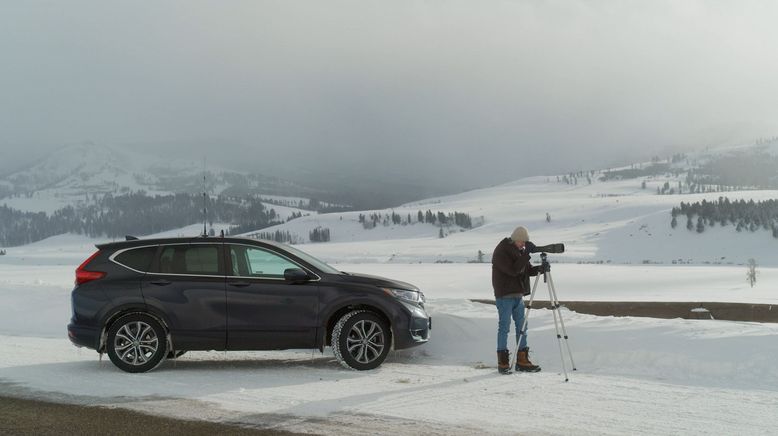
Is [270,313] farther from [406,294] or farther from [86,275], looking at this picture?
[86,275]

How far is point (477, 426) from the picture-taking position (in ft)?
21.3

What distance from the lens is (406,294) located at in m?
9.94

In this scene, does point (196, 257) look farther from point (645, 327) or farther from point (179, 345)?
point (645, 327)

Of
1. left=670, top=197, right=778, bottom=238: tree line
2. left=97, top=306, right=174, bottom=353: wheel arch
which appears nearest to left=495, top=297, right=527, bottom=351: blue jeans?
left=97, top=306, right=174, bottom=353: wheel arch

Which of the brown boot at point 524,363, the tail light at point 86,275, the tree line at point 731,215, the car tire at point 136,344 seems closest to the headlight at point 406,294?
the brown boot at point 524,363

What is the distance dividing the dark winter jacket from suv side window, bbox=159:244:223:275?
3966 millimetres

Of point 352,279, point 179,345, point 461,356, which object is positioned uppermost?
point 352,279

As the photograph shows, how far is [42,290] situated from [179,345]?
11.7 meters

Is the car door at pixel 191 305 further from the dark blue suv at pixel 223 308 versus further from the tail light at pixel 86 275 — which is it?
the tail light at pixel 86 275

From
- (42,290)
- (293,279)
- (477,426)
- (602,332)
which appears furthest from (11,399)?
(42,290)

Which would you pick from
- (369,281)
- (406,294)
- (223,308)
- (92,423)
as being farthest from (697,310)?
(92,423)

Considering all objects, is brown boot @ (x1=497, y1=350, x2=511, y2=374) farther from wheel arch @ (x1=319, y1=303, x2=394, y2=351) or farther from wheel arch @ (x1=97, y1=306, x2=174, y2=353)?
wheel arch @ (x1=97, y1=306, x2=174, y2=353)

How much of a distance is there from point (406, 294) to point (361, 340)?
0.96 metres

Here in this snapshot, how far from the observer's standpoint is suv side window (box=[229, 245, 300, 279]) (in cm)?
970
